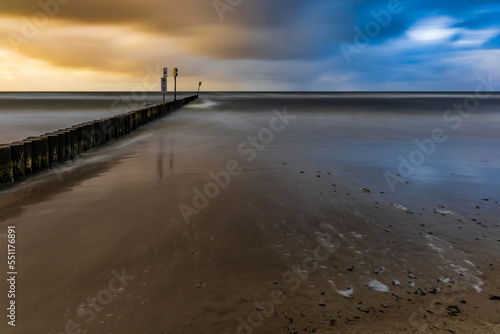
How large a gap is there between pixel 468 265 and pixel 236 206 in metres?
3.24

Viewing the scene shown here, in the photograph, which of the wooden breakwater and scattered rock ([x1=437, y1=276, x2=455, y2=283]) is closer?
scattered rock ([x1=437, y1=276, x2=455, y2=283])

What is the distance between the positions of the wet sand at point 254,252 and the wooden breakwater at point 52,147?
0.49m

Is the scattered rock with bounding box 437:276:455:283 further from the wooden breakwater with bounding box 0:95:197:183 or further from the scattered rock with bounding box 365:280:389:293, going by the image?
the wooden breakwater with bounding box 0:95:197:183

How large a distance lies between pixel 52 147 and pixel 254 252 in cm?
715

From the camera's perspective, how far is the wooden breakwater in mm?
7016

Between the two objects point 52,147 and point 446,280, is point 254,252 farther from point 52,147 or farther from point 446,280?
point 52,147

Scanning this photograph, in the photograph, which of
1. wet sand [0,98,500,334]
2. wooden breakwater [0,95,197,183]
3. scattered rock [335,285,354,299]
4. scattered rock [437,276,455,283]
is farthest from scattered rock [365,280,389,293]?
wooden breakwater [0,95,197,183]

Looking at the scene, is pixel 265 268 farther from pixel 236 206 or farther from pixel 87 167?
pixel 87 167

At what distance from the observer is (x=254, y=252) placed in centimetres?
388

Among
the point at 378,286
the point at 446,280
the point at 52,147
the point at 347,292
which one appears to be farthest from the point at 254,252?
the point at 52,147

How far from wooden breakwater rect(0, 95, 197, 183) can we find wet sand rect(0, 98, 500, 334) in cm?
49

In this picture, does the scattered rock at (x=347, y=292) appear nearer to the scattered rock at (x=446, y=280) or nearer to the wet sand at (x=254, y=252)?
the wet sand at (x=254, y=252)

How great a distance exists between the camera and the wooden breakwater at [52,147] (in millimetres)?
7016

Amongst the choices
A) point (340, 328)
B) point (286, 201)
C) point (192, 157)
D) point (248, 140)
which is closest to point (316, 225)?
point (286, 201)
